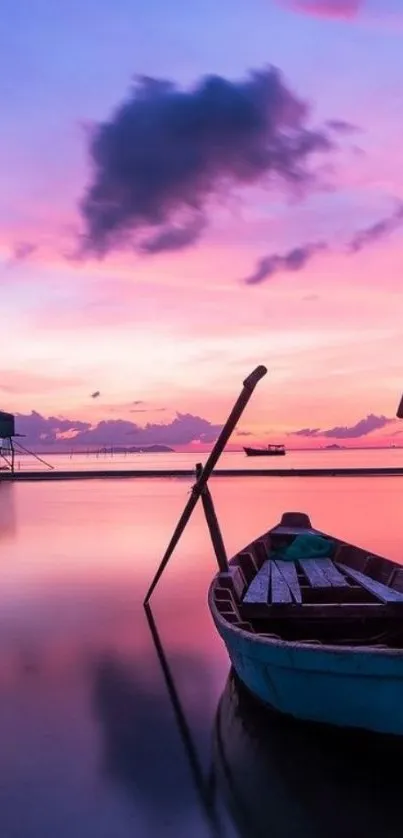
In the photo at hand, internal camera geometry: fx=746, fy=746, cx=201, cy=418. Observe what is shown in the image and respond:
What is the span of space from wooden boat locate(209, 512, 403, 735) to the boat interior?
0.05 ft

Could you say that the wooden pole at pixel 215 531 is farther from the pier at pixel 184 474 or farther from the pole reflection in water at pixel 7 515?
the pier at pixel 184 474

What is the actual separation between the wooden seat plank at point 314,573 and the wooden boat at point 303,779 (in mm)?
2705

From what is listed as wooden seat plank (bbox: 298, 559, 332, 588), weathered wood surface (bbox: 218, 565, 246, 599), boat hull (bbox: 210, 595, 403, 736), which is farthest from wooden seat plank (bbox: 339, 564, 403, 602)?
boat hull (bbox: 210, 595, 403, 736)

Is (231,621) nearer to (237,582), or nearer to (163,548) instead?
(237,582)

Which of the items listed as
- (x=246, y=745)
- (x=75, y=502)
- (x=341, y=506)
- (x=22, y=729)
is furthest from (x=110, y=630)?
(x=75, y=502)

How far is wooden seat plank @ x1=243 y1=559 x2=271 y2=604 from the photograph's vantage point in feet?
34.3

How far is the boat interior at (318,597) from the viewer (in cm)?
985

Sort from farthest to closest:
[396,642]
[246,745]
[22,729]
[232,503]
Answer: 1. [232,503]
2. [396,642]
3. [22,729]
4. [246,745]

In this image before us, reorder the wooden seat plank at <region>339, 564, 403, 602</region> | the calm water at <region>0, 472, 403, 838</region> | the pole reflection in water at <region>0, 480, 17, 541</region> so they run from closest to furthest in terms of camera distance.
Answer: the calm water at <region>0, 472, 403, 838</region> < the wooden seat plank at <region>339, 564, 403, 602</region> < the pole reflection in water at <region>0, 480, 17, 541</region>

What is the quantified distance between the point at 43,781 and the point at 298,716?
280cm

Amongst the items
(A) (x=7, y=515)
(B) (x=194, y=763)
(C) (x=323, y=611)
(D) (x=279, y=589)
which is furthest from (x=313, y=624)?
(A) (x=7, y=515)

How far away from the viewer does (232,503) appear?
161 ft

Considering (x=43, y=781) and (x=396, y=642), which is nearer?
(x=43, y=781)

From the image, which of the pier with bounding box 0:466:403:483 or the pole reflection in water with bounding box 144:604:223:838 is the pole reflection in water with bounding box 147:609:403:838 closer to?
the pole reflection in water with bounding box 144:604:223:838
